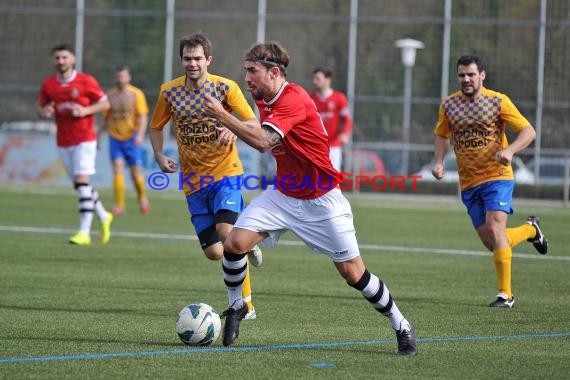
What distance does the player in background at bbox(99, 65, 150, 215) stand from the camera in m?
20.6

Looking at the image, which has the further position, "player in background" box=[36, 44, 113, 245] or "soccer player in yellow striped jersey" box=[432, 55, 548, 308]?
"player in background" box=[36, 44, 113, 245]

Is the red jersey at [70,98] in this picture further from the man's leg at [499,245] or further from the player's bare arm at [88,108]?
the man's leg at [499,245]

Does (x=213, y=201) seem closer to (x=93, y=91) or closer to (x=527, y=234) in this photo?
(x=527, y=234)

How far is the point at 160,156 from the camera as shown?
391 inches

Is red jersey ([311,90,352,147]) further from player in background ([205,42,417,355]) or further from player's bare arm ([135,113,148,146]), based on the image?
player in background ([205,42,417,355])

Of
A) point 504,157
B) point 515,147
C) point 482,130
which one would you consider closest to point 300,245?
point 482,130

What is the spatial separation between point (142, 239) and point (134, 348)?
357 inches

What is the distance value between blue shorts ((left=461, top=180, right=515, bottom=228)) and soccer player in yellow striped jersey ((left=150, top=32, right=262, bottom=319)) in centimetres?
240

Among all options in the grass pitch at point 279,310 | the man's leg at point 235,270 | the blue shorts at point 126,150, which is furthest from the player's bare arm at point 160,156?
the blue shorts at point 126,150

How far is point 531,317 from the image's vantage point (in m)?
9.88

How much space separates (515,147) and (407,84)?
22.3 m

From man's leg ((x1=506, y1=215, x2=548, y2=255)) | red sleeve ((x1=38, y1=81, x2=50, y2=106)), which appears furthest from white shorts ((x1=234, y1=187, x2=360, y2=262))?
red sleeve ((x1=38, y1=81, x2=50, y2=106))

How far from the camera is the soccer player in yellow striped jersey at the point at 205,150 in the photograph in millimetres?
9914

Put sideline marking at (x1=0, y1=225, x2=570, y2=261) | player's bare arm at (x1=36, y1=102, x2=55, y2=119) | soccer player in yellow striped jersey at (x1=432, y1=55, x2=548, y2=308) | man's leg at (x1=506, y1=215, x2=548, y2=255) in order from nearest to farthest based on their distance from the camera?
soccer player in yellow striped jersey at (x1=432, y1=55, x2=548, y2=308) → man's leg at (x1=506, y1=215, x2=548, y2=255) → player's bare arm at (x1=36, y1=102, x2=55, y2=119) → sideline marking at (x1=0, y1=225, x2=570, y2=261)
